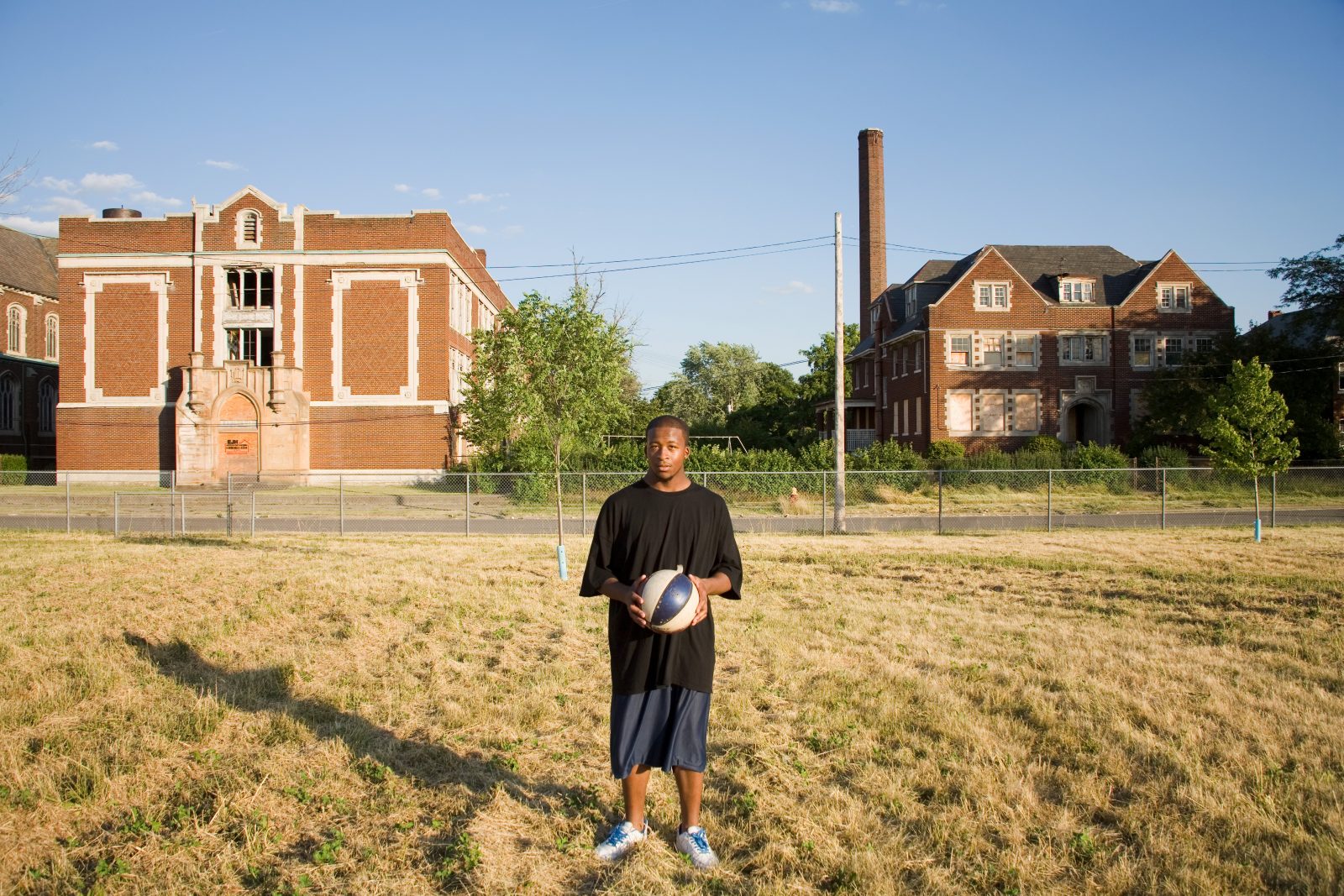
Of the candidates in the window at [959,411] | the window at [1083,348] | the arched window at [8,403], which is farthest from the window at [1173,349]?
the arched window at [8,403]

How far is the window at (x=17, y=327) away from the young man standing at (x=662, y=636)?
61122 millimetres

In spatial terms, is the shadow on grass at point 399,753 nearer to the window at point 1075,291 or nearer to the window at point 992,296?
the window at point 992,296

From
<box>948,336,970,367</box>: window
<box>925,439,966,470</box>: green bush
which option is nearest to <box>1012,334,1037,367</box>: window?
<box>948,336,970,367</box>: window

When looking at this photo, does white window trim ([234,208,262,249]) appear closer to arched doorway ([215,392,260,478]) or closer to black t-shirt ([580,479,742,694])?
arched doorway ([215,392,260,478])

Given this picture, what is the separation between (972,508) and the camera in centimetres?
2683

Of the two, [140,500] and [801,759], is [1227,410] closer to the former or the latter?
[801,759]

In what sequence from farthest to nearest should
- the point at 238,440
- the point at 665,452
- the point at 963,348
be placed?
the point at 963,348
the point at 238,440
the point at 665,452

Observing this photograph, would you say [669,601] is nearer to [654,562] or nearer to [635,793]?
[654,562]

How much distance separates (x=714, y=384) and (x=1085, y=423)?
52.3 metres

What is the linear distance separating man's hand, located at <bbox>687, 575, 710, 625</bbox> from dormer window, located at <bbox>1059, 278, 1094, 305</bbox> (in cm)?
4491

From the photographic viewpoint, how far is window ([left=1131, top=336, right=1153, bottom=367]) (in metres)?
44.3

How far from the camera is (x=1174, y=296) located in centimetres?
4438

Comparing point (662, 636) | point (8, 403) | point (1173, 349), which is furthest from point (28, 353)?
point (662, 636)

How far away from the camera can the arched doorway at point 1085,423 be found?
4419 centimetres
